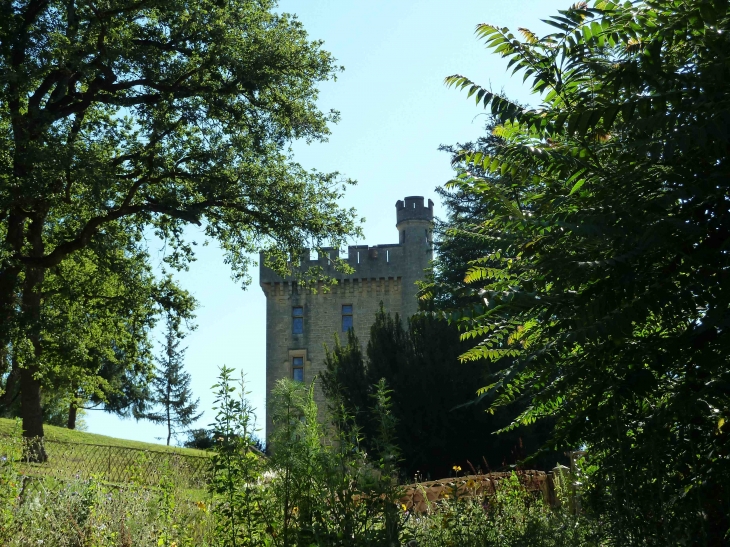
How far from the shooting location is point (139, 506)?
20.6ft

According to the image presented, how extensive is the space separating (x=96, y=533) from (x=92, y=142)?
14.9m

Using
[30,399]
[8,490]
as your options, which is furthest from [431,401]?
[8,490]

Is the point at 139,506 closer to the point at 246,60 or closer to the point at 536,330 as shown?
the point at 536,330

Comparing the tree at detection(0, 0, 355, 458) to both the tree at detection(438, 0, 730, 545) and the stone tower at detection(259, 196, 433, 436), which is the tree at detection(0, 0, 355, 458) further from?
the stone tower at detection(259, 196, 433, 436)

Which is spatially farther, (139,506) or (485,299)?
(139,506)

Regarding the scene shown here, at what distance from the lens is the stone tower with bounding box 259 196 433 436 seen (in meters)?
41.3

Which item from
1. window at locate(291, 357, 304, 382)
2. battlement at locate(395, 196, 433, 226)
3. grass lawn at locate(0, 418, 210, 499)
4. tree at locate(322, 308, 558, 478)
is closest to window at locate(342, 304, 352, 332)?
window at locate(291, 357, 304, 382)

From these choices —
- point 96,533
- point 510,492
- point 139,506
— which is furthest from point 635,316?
point 139,506

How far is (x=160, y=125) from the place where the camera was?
1798 centimetres

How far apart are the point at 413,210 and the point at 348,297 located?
19.0 ft

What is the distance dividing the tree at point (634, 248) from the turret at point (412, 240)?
36.3 m

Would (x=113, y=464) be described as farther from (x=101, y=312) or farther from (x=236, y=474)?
(x=236, y=474)

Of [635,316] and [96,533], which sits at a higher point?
[635,316]

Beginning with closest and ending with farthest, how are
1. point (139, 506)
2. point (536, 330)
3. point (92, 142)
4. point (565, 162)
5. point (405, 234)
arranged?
point (565, 162) → point (536, 330) → point (139, 506) → point (92, 142) → point (405, 234)
